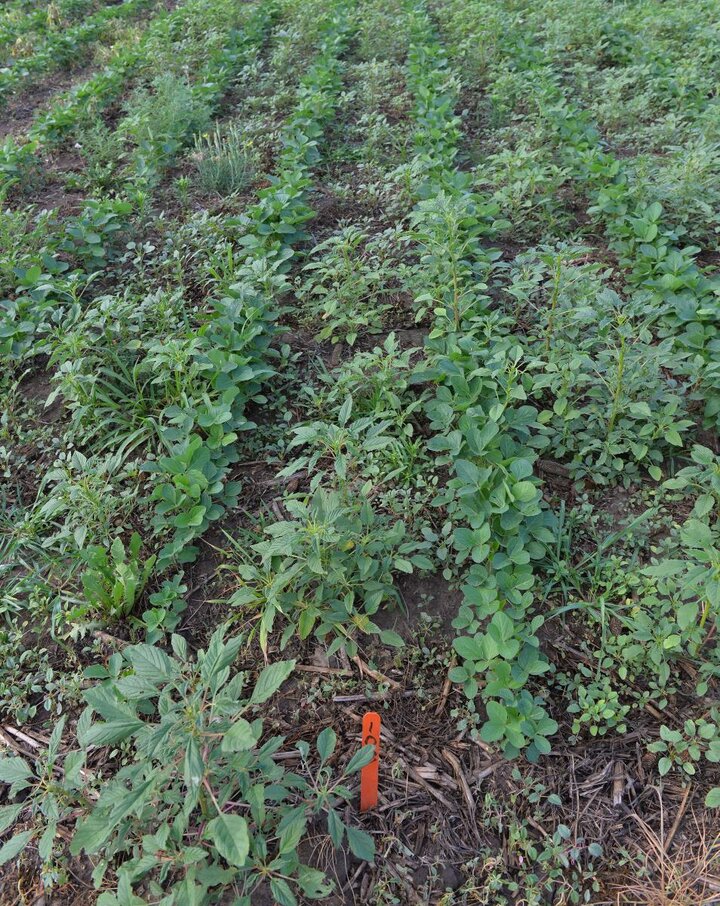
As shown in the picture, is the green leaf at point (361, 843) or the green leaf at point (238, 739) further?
the green leaf at point (361, 843)

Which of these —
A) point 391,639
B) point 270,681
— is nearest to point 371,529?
point 391,639

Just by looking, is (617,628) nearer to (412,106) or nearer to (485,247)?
(485,247)

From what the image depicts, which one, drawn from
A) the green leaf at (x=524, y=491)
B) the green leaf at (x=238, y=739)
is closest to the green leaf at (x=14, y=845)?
the green leaf at (x=238, y=739)

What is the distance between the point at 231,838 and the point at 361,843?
39 cm

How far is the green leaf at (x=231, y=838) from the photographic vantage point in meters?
1.39

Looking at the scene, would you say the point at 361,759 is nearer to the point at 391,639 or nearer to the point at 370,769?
the point at 370,769

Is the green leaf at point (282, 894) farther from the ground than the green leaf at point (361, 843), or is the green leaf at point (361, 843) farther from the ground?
the green leaf at point (282, 894)

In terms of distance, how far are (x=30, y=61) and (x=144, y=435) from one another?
5.97 m

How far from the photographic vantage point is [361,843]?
1644 millimetres

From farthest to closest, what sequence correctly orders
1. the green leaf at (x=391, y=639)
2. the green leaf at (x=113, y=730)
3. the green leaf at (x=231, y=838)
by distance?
the green leaf at (x=391, y=639), the green leaf at (x=113, y=730), the green leaf at (x=231, y=838)

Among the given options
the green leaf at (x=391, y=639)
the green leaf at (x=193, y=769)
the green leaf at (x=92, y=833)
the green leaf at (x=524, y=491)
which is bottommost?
the green leaf at (x=391, y=639)

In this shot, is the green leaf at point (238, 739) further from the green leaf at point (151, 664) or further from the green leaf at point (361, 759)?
the green leaf at point (361, 759)

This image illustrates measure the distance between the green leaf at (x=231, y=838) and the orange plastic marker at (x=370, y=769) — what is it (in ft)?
1.25

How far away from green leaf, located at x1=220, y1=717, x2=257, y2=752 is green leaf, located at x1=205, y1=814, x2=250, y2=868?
0.48ft
